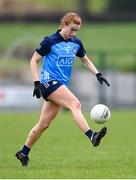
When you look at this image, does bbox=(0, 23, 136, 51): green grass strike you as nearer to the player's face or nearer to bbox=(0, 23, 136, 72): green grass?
bbox=(0, 23, 136, 72): green grass

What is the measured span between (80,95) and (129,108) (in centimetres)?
225

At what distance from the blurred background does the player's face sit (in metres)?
18.6

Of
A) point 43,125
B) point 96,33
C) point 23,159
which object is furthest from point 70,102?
point 96,33

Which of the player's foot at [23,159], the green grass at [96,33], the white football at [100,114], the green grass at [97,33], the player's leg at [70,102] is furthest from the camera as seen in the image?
the green grass at [97,33]

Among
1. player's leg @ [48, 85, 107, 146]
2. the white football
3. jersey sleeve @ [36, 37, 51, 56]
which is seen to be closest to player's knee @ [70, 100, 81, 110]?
player's leg @ [48, 85, 107, 146]

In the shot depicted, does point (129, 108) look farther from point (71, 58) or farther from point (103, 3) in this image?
point (103, 3)

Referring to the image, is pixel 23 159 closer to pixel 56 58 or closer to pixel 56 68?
pixel 56 68

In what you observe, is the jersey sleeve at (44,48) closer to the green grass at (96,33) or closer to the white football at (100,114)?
the white football at (100,114)

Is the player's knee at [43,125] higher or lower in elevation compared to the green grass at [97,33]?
lower

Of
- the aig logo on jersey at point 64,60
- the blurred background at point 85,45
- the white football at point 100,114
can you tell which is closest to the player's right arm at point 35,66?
the aig logo on jersey at point 64,60

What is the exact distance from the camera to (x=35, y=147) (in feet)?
58.1

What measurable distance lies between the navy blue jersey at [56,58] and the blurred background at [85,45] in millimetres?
18567

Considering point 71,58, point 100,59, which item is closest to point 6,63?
point 100,59

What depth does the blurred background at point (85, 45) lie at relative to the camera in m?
34.9
